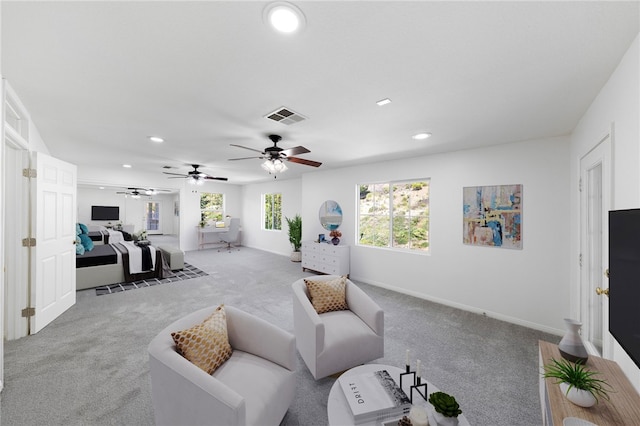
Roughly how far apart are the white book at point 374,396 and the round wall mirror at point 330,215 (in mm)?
4116

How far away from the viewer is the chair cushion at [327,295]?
248 centimetres

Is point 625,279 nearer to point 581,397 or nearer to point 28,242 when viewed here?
point 581,397

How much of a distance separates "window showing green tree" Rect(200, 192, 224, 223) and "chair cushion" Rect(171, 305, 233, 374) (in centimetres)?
811

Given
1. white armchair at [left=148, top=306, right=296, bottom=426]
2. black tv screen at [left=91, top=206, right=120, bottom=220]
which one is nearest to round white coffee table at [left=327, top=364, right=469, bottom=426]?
white armchair at [left=148, top=306, right=296, bottom=426]

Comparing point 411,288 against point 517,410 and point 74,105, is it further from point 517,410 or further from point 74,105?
point 74,105

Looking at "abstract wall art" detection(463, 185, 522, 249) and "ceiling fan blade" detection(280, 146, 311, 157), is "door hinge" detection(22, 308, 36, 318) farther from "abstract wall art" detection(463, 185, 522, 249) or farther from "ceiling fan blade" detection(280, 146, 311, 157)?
"abstract wall art" detection(463, 185, 522, 249)

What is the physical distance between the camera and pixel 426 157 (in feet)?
13.9

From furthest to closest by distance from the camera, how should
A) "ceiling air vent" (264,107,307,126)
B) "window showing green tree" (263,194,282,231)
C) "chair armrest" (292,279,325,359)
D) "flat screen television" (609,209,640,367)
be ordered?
"window showing green tree" (263,194,282,231) → "ceiling air vent" (264,107,307,126) → "chair armrest" (292,279,325,359) → "flat screen television" (609,209,640,367)

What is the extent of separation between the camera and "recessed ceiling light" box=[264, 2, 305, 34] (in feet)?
3.97

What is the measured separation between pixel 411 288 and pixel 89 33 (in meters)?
4.83

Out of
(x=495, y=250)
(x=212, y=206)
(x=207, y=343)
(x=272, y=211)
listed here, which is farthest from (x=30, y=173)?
(x=212, y=206)

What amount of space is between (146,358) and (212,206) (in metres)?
7.51

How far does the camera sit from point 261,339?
175 centimetres

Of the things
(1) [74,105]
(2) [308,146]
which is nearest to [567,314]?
(2) [308,146]
